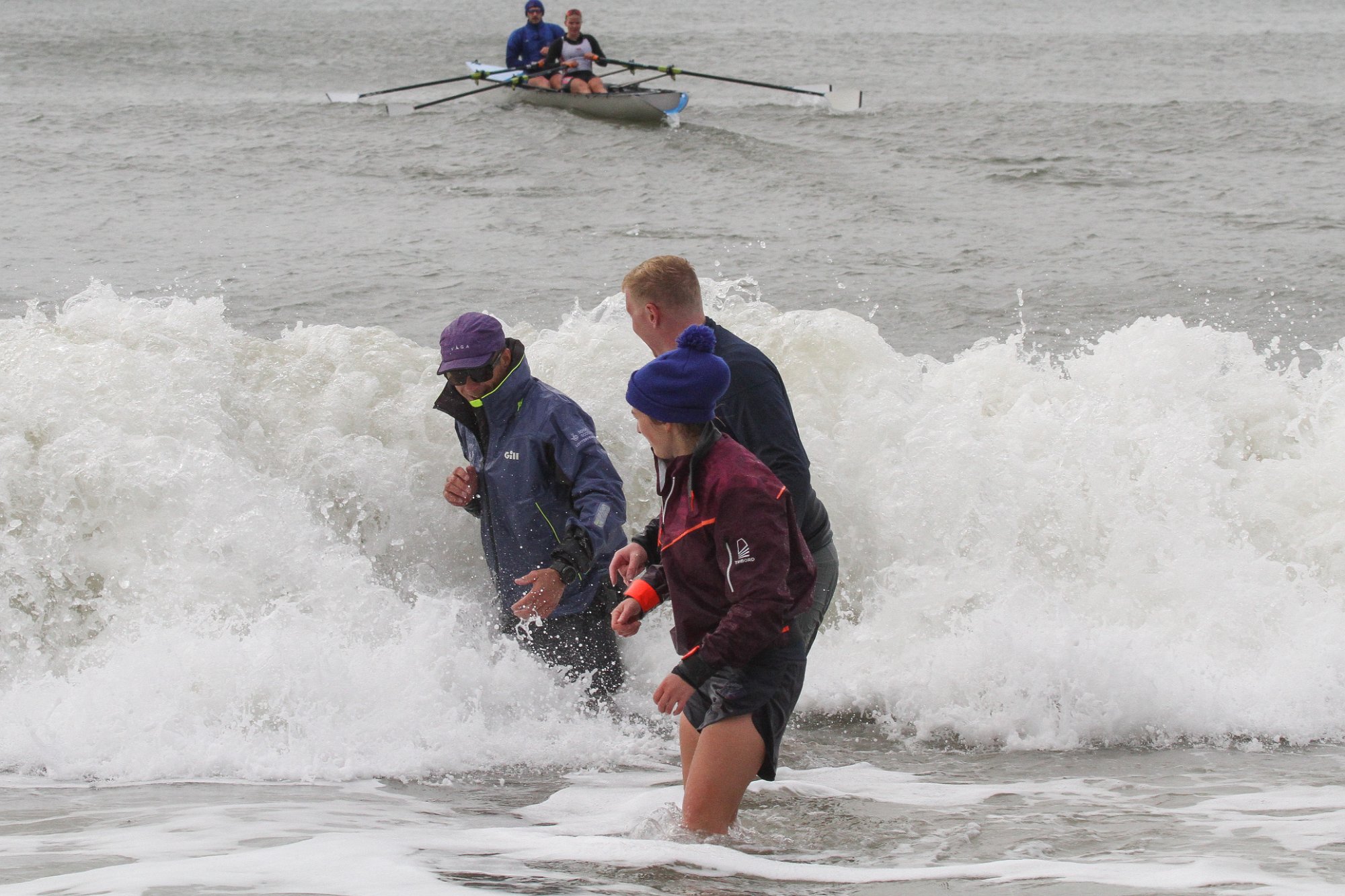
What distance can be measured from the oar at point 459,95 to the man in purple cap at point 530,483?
16770 millimetres

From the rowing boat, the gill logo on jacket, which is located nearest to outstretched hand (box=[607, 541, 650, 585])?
the gill logo on jacket

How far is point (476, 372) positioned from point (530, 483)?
404mm

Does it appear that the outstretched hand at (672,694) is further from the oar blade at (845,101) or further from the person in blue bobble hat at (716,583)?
the oar blade at (845,101)

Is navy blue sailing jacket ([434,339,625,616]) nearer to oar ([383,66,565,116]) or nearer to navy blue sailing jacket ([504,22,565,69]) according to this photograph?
oar ([383,66,565,116])

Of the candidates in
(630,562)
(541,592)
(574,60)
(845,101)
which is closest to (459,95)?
(574,60)

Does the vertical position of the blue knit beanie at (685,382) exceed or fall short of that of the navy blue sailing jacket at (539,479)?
it exceeds it

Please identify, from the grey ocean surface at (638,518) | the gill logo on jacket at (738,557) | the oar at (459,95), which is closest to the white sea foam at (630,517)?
the grey ocean surface at (638,518)

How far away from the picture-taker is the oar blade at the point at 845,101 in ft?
70.9

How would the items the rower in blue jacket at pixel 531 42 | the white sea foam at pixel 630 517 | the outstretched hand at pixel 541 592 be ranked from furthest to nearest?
the rower in blue jacket at pixel 531 42 < the white sea foam at pixel 630 517 < the outstretched hand at pixel 541 592

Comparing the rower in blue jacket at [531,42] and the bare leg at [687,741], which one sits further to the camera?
the rower in blue jacket at [531,42]

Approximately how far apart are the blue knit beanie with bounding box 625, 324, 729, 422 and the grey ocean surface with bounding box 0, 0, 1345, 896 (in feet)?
3.65

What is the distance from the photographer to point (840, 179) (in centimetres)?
1641

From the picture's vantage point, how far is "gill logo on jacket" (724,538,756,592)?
305 cm

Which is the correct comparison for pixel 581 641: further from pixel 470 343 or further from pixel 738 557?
pixel 738 557
